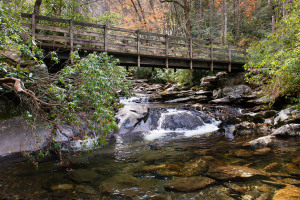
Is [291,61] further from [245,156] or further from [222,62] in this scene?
[222,62]

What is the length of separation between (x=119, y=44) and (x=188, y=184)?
796 centimetres

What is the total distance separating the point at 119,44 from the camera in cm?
966

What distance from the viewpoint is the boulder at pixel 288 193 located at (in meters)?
2.80

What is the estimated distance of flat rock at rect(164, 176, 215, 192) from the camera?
3.28m

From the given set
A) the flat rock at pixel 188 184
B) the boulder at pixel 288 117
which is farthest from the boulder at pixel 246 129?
the flat rock at pixel 188 184

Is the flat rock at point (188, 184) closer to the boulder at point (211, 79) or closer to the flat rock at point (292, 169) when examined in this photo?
the flat rock at point (292, 169)

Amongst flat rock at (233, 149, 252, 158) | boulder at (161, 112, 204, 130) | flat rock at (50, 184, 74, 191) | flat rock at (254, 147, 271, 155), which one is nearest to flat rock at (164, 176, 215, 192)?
flat rock at (50, 184, 74, 191)

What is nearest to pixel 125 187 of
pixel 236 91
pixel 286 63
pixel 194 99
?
pixel 286 63

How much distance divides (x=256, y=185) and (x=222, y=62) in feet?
39.3

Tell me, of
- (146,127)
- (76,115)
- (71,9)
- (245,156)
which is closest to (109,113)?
(76,115)

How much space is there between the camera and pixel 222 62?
13914 mm

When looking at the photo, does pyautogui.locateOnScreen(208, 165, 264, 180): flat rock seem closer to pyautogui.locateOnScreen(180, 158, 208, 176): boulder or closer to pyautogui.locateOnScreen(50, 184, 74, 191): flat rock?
pyautogui.locateOnScreen(180, 158, 208, 176): boulder

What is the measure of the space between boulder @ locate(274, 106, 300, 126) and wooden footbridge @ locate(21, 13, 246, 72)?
20.0ft

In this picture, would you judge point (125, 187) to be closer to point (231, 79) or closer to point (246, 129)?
point (246, 129)
